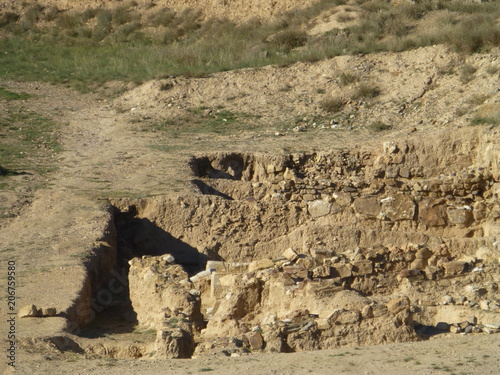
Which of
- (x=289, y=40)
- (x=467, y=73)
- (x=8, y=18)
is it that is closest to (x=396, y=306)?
→ (x=467, y=73)

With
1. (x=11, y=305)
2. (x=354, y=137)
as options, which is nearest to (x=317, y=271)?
(x=11, y=305)

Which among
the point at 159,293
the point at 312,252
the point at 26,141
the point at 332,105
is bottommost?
the point at 159,293

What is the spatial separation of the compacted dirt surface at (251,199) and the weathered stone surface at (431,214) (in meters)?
0.04

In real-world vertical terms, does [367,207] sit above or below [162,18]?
below

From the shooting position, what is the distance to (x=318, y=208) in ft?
52.6

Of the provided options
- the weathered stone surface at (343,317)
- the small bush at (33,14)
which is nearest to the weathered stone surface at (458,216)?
the weathered stone surface at (343,317)

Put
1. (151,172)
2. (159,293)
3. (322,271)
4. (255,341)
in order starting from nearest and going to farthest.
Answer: (255,341) → (322,271) → (159,293) → (151,172)

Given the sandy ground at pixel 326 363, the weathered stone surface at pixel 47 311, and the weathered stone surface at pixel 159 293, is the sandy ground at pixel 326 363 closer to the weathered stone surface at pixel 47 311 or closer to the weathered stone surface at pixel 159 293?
the weathered stone surface at pixel 47 311

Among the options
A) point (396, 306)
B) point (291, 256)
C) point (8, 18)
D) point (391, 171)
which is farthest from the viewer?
point (8, 18)

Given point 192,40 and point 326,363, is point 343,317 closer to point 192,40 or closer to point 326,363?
point 326,363

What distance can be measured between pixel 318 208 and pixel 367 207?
2.60 feet

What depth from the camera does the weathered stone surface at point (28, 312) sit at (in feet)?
36.9

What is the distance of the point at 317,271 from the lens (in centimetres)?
1224

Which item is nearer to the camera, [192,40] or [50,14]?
[192,40]
